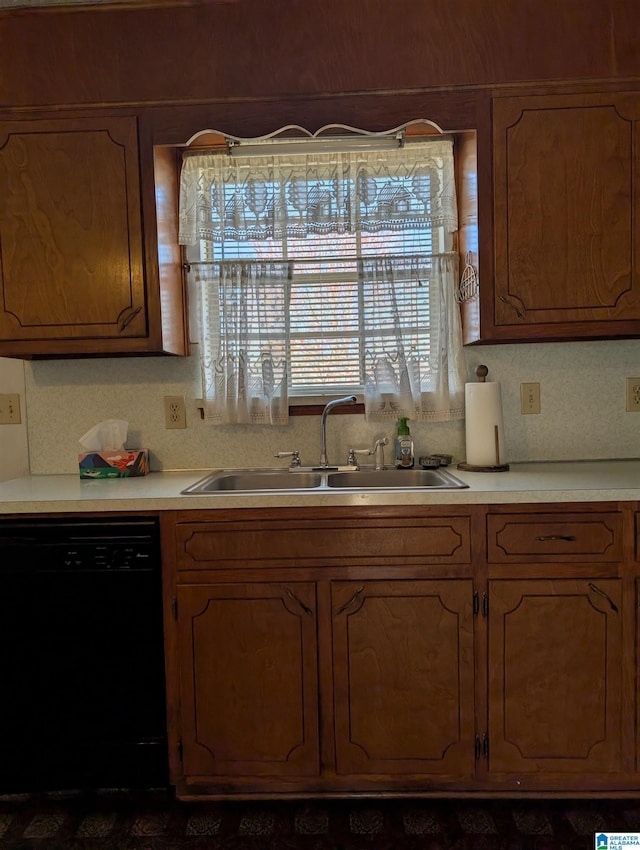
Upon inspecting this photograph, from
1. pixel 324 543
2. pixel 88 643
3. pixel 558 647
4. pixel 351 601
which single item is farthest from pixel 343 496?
pixel 88 643

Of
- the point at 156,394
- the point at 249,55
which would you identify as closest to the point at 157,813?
the point at 156,394

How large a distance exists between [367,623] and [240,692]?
439mm

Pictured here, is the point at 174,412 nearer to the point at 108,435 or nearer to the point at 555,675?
the point at 108,435

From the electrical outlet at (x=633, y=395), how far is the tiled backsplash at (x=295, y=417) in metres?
0.02

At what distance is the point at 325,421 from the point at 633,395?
1.21m

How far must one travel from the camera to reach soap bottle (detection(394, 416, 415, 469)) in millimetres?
2143

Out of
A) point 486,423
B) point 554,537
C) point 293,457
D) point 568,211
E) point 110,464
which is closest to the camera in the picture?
point 554,537

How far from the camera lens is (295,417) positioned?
227 cm

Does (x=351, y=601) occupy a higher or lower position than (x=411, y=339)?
lower

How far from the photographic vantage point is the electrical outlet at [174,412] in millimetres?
2273

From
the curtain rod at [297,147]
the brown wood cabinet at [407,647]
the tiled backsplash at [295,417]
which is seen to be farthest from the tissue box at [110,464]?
the curtain rod at [297,147]

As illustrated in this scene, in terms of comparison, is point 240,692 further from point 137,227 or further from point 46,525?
point 137,227

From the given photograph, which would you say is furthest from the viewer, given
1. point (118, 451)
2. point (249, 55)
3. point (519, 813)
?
point (118, 451)

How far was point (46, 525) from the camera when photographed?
170 centimetres
